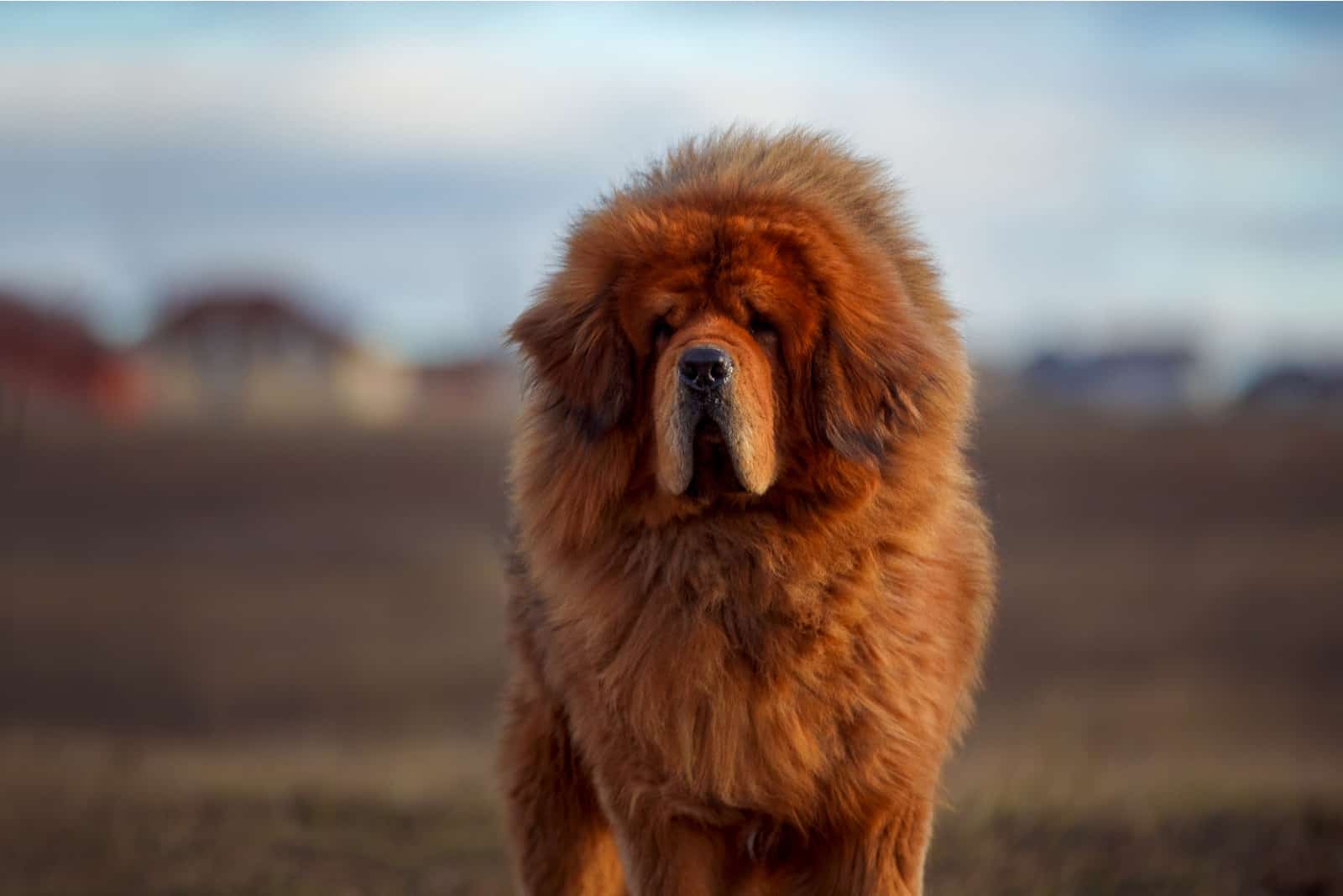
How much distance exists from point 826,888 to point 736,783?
0.47 m

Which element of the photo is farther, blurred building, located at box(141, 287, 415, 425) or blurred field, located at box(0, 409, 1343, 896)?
blurred building, located at box(141, 287, 415, 425)

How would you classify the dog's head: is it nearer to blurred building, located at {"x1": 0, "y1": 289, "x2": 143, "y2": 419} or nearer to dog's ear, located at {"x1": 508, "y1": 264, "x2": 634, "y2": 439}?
dog's ear, located at {"x1": 508, "y1": 264, "x2": 634, "y2": 439}

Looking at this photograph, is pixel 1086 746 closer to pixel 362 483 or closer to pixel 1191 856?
pixel 1191 856

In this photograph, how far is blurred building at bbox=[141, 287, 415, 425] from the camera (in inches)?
1836

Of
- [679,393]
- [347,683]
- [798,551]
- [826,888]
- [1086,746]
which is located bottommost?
[347,683]

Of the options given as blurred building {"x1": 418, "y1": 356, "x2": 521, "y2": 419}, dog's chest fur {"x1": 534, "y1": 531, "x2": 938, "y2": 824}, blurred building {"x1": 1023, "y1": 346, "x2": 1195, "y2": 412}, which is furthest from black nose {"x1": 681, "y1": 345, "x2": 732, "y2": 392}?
blurred building {"x1": 1023, "y1": 346, "x2": 1195, "y2": 412}

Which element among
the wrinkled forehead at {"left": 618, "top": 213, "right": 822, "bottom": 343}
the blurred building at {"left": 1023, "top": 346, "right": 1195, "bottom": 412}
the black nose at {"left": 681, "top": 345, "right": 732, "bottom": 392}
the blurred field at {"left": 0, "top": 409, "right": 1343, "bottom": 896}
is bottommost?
the blurred building at {"left": 1023, "top": 346, "right": 1195, "bottom": 412}

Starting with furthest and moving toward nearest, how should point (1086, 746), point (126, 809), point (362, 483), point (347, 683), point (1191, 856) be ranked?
point (362, 483)
point (347, 683)
point (1086, 746)
point (126, 809)
point (1191, 856)

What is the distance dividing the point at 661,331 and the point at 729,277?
0.27 meters

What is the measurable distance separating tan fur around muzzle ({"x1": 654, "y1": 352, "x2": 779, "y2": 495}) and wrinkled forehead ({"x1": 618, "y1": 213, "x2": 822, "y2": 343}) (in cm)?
16

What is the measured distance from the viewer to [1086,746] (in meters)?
12.0

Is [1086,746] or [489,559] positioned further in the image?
[489,559]

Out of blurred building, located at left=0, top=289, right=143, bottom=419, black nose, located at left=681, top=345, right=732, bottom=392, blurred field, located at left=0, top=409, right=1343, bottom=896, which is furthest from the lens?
blurred building, located at left=0, top=289, right=143, bottom=419

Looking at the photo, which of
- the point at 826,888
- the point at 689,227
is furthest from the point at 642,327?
the point at 826,888
